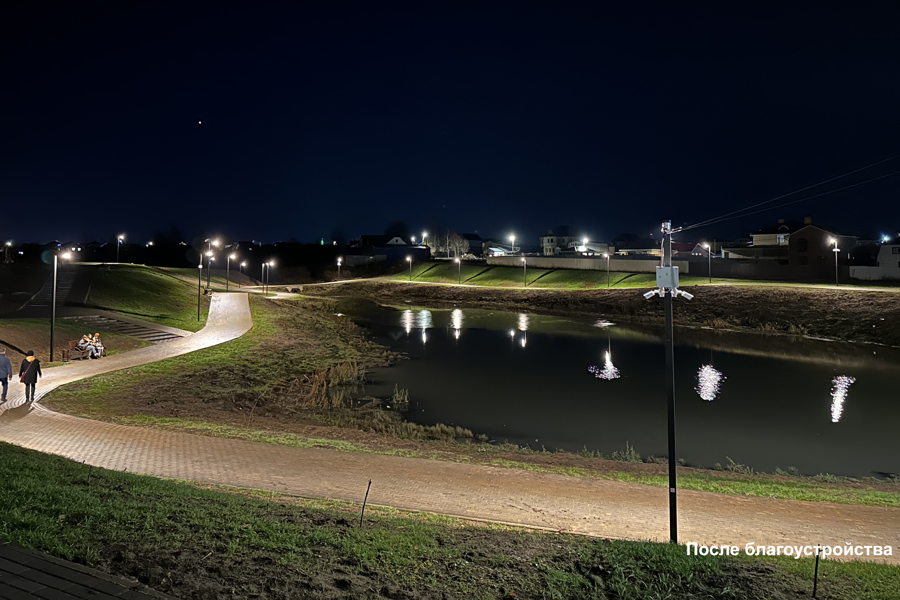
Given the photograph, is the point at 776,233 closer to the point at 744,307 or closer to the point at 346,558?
the point at 744,307

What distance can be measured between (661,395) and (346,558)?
1810 centimetres

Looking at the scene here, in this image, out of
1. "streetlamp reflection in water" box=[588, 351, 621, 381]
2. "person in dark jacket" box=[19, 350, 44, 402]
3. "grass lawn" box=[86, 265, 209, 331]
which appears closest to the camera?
"person in dark jacket" box=[19, 350, 44, 402]

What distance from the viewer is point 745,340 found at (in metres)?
35.4

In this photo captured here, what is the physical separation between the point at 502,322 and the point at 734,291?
19528mm

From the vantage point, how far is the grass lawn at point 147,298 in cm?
3384

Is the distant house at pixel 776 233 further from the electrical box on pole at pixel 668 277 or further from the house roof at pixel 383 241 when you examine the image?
the electrical box on pole at pixel 668 277

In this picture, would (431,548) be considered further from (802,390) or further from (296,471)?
(802,390)

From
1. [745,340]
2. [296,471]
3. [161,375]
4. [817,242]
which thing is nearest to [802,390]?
[745,340]

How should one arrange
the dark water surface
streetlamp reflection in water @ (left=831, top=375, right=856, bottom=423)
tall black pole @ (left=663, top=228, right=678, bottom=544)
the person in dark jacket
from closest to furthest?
tall black pole @ (left=663, top=228, right=678, bottom=544)
the person in dark jacket
the dark water surface
streetlamp reflection in water @ (left=831, top=375, right=856, bottom=423)

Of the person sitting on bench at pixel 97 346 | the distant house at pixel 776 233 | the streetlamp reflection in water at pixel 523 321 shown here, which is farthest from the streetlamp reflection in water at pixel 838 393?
the distant house at pixel 776 233

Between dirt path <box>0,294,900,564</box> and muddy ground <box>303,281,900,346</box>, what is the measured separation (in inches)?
1211

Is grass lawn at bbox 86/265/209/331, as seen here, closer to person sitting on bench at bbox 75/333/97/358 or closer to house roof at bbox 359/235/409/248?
person sitting on bench at bbox 75/333/97/358

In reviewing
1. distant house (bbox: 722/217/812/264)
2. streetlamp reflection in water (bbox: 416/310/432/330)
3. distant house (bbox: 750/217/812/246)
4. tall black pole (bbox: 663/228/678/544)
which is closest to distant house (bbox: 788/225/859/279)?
distant house (bbox: 722/217/812/264)

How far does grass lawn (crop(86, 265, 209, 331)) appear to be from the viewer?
33844 millimetres
